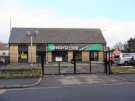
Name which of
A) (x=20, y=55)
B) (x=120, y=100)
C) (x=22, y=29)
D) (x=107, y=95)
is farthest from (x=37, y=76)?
(x=22, y=29)

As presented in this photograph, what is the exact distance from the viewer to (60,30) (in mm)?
83875

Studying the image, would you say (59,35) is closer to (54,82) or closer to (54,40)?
(54,40)

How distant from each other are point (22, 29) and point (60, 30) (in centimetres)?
780

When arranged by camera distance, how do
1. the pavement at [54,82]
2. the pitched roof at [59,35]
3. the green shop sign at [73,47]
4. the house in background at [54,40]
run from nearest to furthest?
the pavement at [54,82] < the house in background at [54,40] < the green shop sign at [73,47] < the pitched roof at [59,35]

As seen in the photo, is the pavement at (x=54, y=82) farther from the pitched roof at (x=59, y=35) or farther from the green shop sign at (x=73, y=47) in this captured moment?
the pitched roof at (x=59, y=35)

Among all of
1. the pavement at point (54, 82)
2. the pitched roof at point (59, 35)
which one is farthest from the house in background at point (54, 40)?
the pavement at point (54, 82)

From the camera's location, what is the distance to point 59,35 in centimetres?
8162

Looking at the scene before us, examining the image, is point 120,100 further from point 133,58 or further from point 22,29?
point 22,29

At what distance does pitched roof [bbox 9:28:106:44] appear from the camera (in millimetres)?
79000

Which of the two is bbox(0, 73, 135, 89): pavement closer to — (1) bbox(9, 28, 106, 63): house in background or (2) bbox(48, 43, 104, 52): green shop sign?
(1) bbox(9, 28, 106, 63): house in background

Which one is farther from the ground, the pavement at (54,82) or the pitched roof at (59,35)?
the pitched roof at (59,35)

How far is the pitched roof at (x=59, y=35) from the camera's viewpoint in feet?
259

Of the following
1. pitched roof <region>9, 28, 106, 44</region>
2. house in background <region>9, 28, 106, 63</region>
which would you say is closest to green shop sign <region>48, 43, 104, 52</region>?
house in background <region>9, 28, 106, 63</region>

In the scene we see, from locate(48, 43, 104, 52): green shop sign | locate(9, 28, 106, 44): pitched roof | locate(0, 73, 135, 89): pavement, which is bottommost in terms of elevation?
locate(0, 73, 135, 89): pavement
